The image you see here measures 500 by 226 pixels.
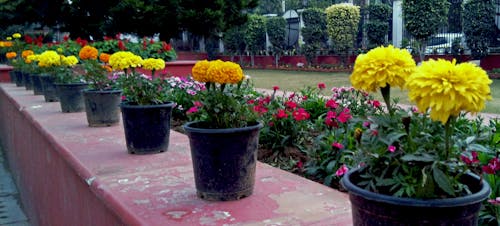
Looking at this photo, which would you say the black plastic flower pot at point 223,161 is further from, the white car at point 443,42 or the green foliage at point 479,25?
the white car at point 443,42

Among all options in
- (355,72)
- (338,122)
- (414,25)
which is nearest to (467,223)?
(355,72)

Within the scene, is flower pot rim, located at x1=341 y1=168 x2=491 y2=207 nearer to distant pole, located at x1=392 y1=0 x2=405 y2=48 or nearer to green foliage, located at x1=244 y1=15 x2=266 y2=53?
distant pole, located at x1=392 y1=0 x2=405 y2=48

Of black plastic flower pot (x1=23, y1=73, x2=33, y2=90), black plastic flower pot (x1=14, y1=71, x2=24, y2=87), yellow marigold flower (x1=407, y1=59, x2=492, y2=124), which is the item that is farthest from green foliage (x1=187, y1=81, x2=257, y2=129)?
black plastic flower pot (x1=14, y1=71, x2=24, y2=87)

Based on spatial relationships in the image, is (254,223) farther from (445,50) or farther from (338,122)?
(445,50)

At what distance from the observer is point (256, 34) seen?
25703 millimetres

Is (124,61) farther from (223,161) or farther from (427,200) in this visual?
(427,200)

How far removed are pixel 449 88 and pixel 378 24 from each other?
18.8 m

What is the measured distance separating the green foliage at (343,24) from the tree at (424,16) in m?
4.19

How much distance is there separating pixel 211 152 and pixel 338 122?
1622 mm

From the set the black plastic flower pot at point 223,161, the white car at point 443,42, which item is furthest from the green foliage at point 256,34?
the black plastic flower pot at point 223,161

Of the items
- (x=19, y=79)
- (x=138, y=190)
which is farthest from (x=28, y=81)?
(x=138, y=190)

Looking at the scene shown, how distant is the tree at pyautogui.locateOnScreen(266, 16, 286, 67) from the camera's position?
80.6ft

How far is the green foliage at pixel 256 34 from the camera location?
83.3 ft

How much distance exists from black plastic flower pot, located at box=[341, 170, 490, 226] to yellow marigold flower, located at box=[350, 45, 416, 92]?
322mm
